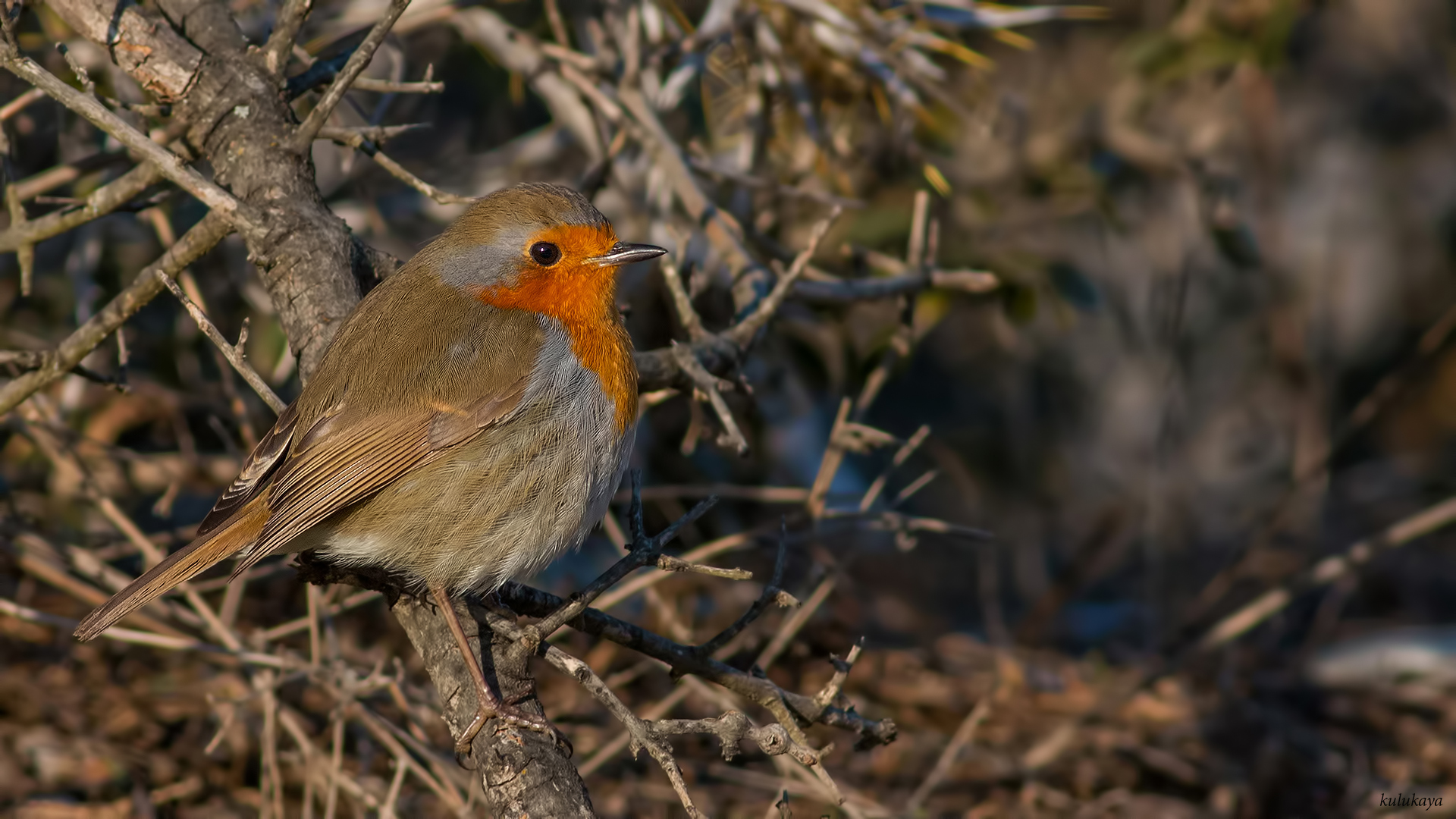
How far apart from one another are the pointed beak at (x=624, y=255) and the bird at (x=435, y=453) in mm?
222

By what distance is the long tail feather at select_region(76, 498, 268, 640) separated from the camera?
261 centimetres

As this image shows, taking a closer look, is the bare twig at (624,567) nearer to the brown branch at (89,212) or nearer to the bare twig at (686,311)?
the bare twig at (686,311)

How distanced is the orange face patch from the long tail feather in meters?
0.77

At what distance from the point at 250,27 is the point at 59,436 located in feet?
4.61

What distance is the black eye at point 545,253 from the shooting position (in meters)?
3.25

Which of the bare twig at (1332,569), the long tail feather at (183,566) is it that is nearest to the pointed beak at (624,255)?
the long tail feather at (183,566)

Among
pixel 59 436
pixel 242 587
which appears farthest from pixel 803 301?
pixel 59 436

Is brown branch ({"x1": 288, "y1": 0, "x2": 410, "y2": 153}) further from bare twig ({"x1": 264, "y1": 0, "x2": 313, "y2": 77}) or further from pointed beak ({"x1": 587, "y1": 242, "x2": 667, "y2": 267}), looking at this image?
pointed beak ({"x1": 587, "y1": 242, "x2": 667, "y2": 267})

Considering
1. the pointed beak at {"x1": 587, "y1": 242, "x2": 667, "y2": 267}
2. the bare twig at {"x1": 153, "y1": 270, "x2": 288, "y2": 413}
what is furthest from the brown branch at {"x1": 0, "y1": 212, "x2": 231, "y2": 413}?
the pointed beak at {"x1": 587, "y1": 242, "x2": 667, "y2": 267}

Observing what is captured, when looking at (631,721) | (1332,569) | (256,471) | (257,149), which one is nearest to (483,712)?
(631,721)

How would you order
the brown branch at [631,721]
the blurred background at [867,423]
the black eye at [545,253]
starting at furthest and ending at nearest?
the blurred background at [867,423] → the black eye at [545,253] → the brown branch at [631,721]

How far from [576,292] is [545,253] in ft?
0.41

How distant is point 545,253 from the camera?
325cm

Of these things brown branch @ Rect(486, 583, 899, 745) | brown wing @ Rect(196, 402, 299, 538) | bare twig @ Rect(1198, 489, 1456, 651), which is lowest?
bare twig @ Rect(1198, 489, 1456, 651)
